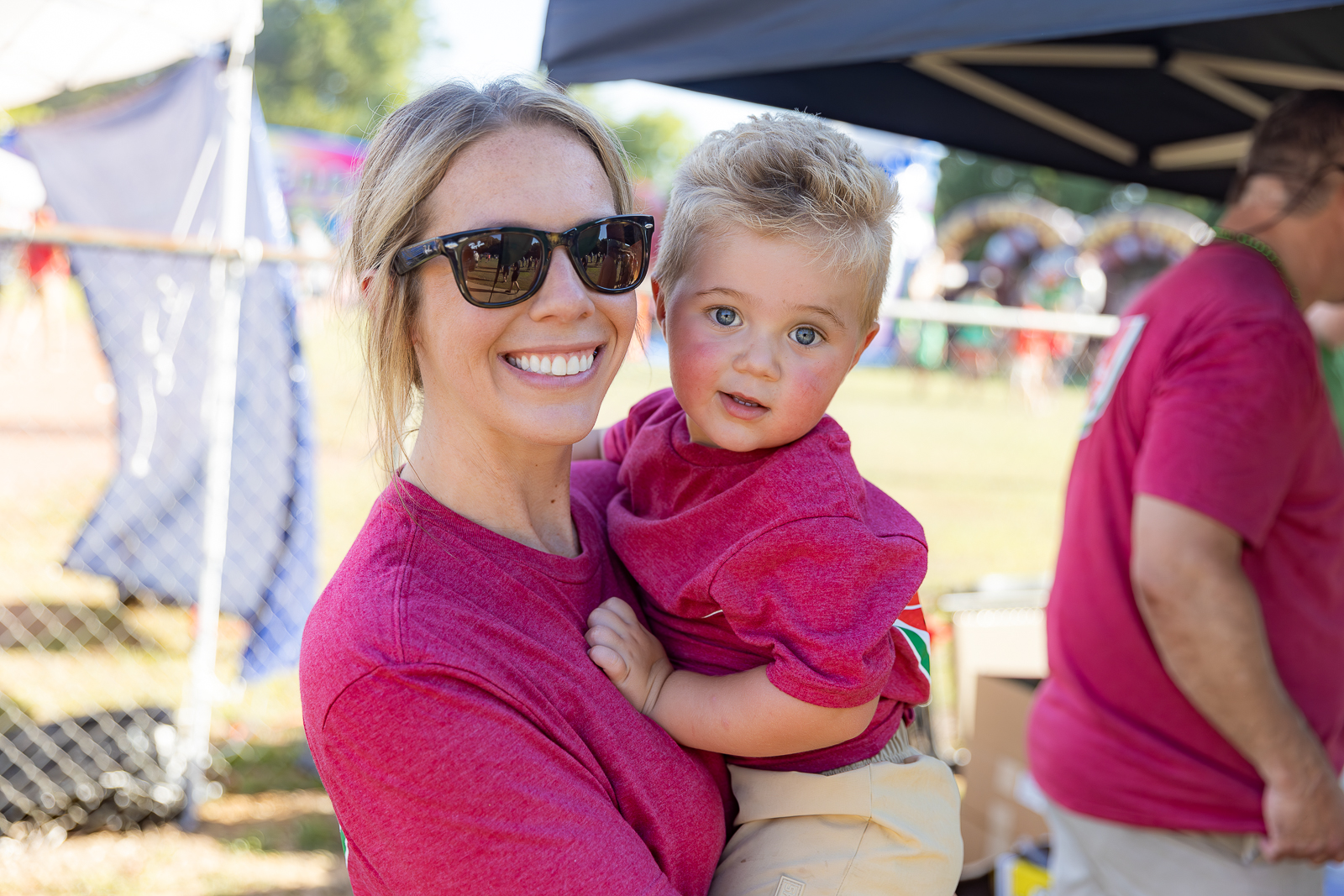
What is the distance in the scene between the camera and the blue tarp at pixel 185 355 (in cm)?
443

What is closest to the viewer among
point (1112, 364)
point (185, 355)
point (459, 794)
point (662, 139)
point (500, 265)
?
point (459, 794)

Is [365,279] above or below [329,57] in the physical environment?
above

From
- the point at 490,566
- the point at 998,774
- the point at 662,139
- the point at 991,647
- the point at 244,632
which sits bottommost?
the point at 244,632

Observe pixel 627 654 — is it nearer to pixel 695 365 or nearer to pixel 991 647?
pixel 695 365

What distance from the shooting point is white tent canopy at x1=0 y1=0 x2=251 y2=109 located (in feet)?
13.3

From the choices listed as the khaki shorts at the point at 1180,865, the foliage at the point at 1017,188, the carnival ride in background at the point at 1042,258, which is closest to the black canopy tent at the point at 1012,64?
the khaki shorts at the point at 1180,865

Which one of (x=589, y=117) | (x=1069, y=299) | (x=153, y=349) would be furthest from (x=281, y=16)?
(x=589, y=117)

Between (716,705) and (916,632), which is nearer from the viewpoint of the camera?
(716,705)

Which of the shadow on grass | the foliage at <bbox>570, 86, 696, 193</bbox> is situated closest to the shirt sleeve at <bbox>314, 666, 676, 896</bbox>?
the shadow on grass

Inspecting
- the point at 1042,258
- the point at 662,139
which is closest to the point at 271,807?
the point at 1042,258

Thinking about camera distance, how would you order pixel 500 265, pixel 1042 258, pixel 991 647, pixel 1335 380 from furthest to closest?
pixel 1042 258 < pixel 991 647 < pixel 1335 380 < pixel 500 265

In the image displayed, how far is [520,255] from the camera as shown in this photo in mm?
1234

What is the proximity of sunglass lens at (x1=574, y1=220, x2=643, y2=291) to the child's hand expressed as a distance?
44cm

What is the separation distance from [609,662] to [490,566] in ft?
0.64
